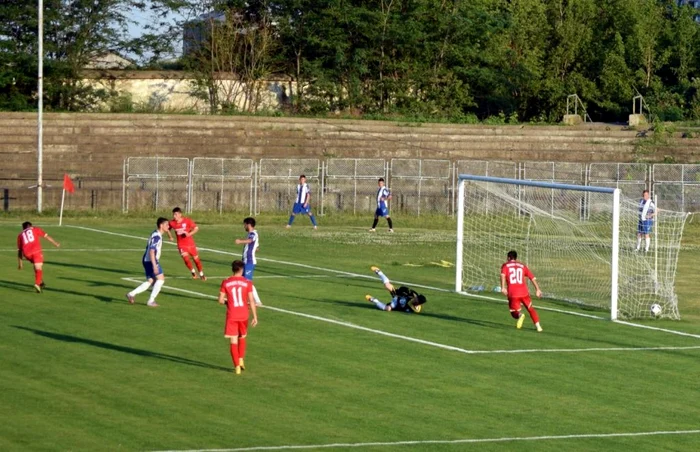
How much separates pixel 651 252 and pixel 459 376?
67.5 ft

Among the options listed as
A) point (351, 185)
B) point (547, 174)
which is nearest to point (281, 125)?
point (351, 185)

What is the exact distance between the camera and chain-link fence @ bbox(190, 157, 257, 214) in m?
52.5

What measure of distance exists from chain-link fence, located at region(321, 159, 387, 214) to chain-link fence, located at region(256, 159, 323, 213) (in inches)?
19.6

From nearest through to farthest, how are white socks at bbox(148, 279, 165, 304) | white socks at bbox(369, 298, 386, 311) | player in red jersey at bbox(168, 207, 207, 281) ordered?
white socks at bbox(148, 279, 165, 304), white socks at bbox(369, 298, 386, 311), player in red jersey at bbox(168, 207, 207, 281)

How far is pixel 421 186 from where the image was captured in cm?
5456

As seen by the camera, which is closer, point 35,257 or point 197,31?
point 35,257

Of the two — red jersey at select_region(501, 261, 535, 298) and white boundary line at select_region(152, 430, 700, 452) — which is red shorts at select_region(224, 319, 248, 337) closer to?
white boundary line at select_region(152, 430, 700, 452)

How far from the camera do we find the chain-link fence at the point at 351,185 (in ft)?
175

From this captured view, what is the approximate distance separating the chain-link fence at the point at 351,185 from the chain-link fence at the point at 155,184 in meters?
6.43

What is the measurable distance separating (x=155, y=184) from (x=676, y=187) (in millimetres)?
23187

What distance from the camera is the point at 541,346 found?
813 inches

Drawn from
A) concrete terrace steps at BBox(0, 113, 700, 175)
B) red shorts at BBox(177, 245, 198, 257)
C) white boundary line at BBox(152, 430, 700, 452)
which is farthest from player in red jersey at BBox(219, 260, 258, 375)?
concrete terrace steps at BBox(0, 113, 700, 175)

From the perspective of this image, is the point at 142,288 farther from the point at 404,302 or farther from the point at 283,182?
the point at 283,182

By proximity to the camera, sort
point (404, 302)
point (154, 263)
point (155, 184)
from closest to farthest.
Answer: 1. point (154, 263)
2. point (404, 302)
3. point (155, 184)
